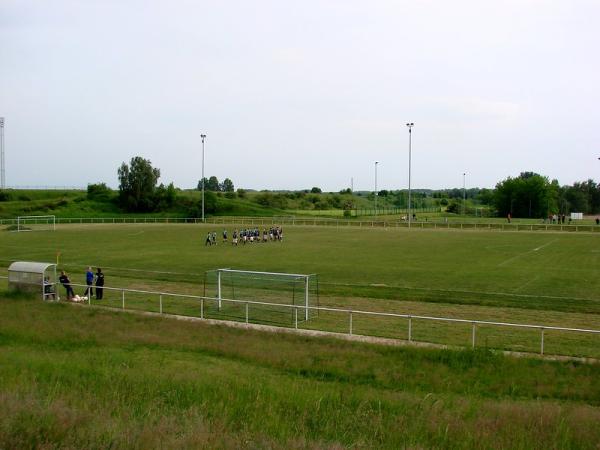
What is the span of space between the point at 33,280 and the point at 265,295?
8.74 m

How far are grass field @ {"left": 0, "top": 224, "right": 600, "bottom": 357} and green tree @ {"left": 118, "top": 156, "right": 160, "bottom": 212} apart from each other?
53367mm

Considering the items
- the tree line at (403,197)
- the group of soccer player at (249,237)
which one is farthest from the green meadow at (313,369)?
the tree line at (403,197)

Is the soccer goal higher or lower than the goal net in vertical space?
lower

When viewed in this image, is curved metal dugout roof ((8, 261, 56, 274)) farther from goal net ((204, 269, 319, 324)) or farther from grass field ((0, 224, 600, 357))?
goal net ((204, 269, 319, 324))

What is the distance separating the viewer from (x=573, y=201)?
156 metres

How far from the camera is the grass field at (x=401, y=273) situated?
1850cm

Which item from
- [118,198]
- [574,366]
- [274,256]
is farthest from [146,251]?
[118,198]

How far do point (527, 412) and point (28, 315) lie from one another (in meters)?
14.7

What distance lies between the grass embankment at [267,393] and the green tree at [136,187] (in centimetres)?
9631

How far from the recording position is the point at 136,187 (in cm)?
10950

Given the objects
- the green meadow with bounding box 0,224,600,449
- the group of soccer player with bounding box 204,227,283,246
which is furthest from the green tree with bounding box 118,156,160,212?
the green meadow with bounding box 0,224,600,449

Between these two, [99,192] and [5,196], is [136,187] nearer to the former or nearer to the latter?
[99,192]

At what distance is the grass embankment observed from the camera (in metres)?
5.47

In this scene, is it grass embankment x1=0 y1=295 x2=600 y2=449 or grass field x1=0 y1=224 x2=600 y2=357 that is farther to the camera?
grass field x1=0 y1=224 x2=600 y2=357
